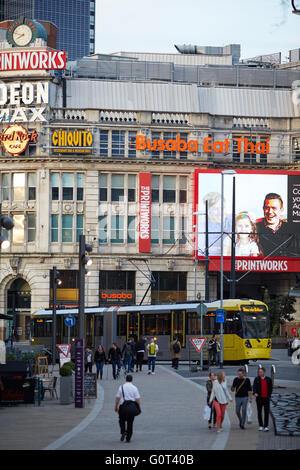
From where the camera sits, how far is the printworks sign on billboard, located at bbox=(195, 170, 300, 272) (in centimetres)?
8188

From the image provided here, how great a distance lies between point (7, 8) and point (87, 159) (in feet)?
388

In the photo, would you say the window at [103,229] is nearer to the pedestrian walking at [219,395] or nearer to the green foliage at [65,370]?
the green foliage at [65,370]

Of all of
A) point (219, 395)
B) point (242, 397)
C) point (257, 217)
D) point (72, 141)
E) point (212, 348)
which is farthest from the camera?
point (257, 217)

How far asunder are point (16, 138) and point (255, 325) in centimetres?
3489

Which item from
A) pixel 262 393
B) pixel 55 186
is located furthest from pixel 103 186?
pixel 262 393

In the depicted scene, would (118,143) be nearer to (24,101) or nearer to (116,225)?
(116,225)

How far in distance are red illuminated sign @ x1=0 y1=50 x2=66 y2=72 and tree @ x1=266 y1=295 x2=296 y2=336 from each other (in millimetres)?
24849

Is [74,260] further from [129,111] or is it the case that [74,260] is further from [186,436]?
[186,436]

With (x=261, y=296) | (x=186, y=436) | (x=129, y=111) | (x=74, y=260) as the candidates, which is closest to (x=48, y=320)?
(x=74, y=260)

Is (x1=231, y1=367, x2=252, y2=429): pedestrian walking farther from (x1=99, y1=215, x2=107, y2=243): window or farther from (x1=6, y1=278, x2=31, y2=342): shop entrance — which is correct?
(x1=6, y1=278, x2=31, y2=342): shop entrance

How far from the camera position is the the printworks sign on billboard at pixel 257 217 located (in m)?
81.9

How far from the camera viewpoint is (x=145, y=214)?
269ft

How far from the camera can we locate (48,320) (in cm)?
6281

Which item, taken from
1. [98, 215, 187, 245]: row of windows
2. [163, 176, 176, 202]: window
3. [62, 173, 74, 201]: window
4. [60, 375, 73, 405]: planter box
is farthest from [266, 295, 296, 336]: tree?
[60, 375, 73, 405]: planter box
